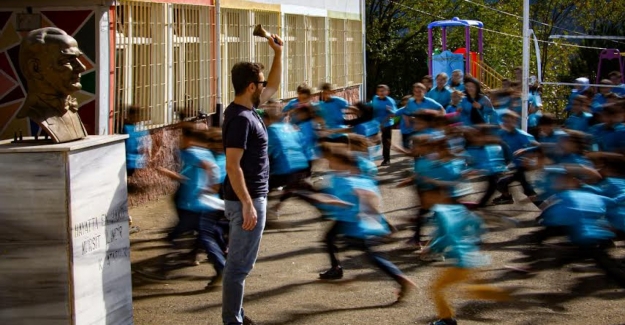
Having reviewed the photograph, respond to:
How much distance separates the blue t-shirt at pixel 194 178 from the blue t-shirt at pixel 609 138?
4319 millimetres

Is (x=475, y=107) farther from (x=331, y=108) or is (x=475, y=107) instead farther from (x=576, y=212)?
(x=576, y=212)

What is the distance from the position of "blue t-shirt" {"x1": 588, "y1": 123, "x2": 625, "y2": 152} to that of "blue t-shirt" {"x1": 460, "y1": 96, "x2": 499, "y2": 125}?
9.75 feet

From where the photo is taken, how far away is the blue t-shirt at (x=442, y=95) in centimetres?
1566

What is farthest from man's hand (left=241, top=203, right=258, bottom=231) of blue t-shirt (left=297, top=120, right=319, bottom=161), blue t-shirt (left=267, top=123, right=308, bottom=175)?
blue t-shirt (left=297, top=120, right=319, bottom=161)

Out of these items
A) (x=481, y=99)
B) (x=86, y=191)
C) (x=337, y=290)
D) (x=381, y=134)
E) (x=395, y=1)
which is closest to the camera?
(x=86, y=191)

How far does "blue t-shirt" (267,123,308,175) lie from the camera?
1066 cm

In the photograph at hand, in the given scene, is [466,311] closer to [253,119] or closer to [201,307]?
[201,307]

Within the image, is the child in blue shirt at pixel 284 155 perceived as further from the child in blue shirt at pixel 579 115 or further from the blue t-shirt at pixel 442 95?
the blue t-shirt at pixel 442 95

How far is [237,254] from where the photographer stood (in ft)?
19.2

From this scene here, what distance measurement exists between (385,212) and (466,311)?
4.56 meters

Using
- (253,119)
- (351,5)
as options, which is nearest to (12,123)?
(253,119)

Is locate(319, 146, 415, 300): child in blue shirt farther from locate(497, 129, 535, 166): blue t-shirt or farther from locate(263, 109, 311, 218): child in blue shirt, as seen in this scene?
locate(497, 129, 535, 166): blue t-shirt

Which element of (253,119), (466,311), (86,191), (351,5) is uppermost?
(351,5)

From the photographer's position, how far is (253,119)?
591 cm
